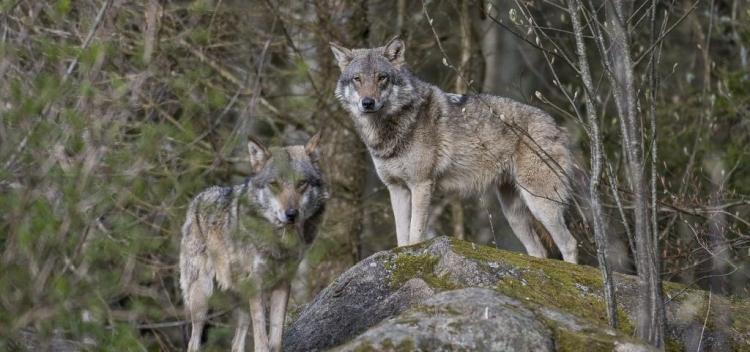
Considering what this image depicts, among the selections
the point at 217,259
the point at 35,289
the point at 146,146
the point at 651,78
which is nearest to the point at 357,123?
the point at 217,259

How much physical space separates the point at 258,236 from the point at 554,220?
3844 mm

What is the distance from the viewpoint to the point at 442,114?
9516 millimetres

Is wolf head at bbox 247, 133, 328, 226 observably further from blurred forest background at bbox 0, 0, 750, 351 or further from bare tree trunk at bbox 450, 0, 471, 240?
bare tree trunk at bbox 450, 0, 471, 240

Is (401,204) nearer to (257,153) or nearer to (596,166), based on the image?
(257,153)

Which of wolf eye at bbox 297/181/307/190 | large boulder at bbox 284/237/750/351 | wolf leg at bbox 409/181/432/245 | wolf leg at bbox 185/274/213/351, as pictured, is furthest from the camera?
wolf leg at bbox 409/181/432/245

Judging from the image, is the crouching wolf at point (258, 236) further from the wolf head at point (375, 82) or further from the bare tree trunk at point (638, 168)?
the bare tree trunk at point (638, 168)

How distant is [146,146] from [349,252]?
327 inches

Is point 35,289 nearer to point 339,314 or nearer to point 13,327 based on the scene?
point 13,327

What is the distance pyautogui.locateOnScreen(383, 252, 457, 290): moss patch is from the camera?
687 centimetres

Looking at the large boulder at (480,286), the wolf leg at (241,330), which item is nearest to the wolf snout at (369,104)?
the large boulder at (480,286)

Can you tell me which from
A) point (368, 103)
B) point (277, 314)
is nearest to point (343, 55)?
point (368, 103)

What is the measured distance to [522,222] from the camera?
960 cm

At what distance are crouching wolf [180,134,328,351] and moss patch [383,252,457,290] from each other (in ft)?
2.05

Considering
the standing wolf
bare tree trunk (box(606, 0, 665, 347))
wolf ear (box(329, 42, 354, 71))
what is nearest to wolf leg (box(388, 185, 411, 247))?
the standing wolf
